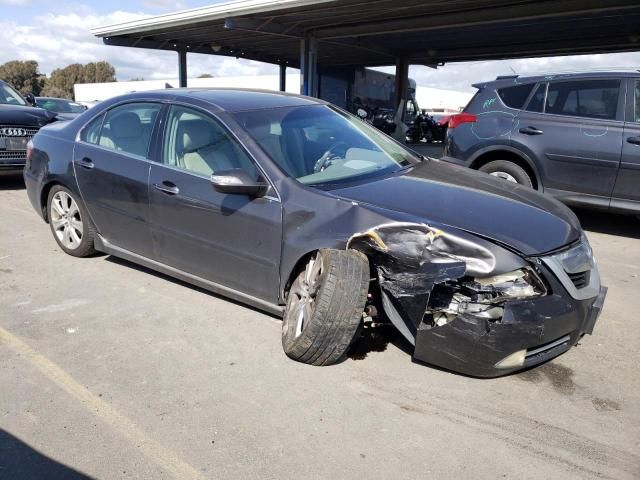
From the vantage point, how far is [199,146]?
Result: 3943mm

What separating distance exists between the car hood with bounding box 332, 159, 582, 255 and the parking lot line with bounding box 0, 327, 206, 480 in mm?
1704

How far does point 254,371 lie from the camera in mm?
3180

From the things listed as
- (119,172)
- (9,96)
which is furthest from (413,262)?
(9,96)

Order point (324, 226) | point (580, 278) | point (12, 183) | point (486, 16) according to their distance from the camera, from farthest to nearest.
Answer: point (486, 16) → point (12, 183) → point (324, 226) → point (580, 278)

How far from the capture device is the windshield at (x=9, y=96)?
9438 millimetres

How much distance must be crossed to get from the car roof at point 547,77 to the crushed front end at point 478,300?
4.32 meters

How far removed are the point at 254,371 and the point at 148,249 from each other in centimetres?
159

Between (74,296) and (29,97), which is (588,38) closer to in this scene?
(29,97)

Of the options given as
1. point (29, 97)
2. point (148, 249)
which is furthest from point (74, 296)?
point (29, 97)

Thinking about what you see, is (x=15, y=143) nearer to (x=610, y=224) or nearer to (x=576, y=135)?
(x=576, y=135)

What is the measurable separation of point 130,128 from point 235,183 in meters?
1.61

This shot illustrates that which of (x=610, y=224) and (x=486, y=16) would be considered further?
(x=486, y=16)

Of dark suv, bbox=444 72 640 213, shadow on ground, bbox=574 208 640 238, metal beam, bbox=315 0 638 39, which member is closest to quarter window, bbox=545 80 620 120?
dark suv, bbox=444 72 640 213

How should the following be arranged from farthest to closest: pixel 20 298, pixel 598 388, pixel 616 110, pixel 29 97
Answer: pixel 29 97 < pixel 616 110 < pixel 20 298 < pixel 598 388
